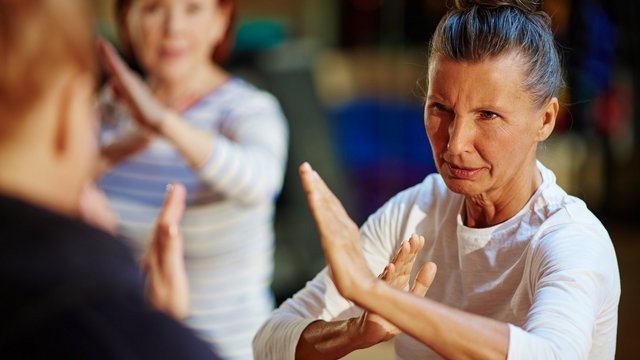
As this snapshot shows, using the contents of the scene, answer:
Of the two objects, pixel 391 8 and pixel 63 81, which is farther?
pixel 391 8

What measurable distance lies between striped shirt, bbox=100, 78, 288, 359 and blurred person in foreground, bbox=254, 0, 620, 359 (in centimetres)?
60

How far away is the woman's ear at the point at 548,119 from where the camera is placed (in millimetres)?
1256

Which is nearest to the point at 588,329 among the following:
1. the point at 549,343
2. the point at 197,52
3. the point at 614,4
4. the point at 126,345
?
the point at 549,343

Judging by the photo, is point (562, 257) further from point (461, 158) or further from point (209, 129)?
point (209, 129)

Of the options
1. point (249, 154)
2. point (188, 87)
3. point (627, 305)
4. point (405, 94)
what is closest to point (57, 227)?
point (249, 154)

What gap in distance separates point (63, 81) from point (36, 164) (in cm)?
7

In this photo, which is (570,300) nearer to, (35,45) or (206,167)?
(35,45)

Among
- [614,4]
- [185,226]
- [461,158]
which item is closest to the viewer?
[461,158]

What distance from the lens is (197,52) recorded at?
6.82ft

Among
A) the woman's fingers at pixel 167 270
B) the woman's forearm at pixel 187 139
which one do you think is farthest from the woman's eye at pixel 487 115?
the woman's forearm at pixel 187 139

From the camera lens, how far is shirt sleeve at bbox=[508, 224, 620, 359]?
1064 mm

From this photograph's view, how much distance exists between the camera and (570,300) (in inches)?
43.2

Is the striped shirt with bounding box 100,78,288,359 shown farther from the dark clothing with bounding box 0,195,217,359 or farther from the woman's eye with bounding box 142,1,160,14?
the dark clothing with bounding box 0,195,217,359

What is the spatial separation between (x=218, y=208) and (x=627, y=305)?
241 centimetres
